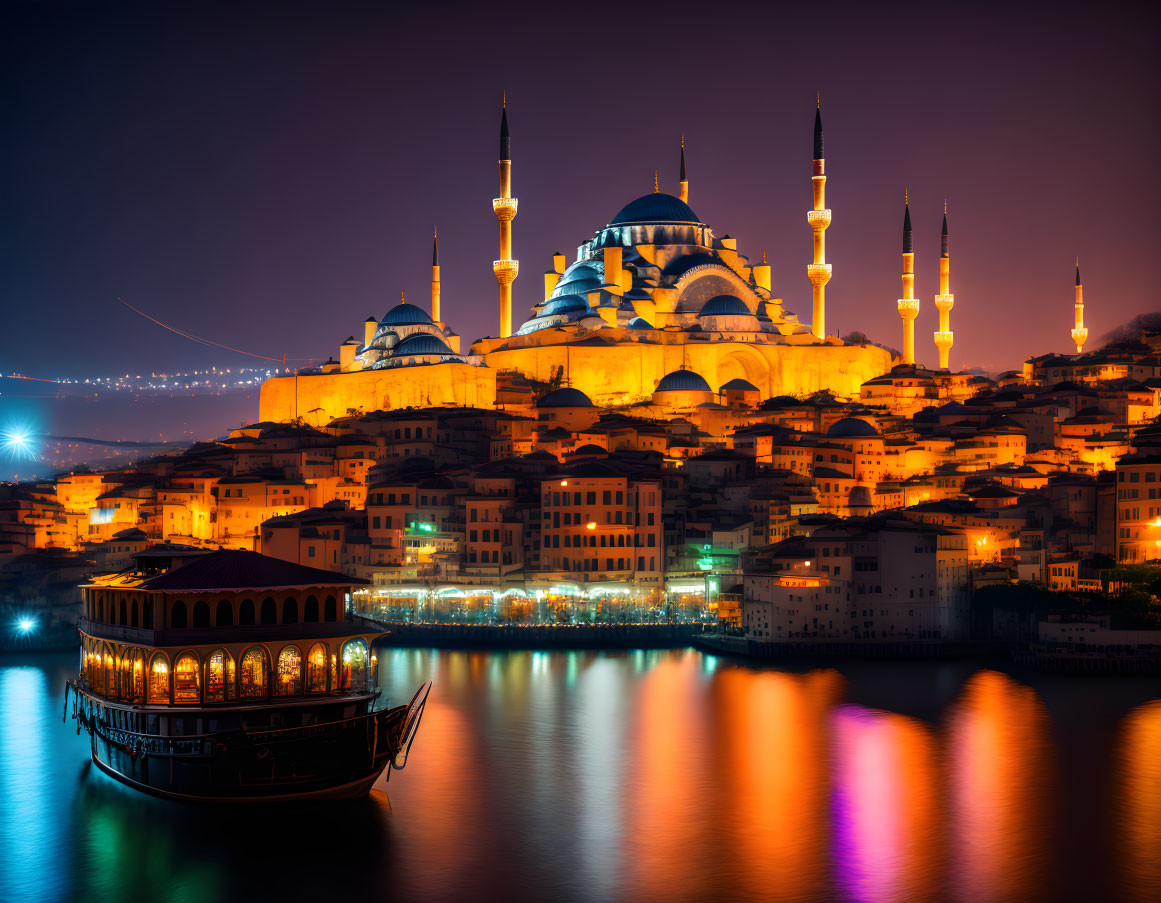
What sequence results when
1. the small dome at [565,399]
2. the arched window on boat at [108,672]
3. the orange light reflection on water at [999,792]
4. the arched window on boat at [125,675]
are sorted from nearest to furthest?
the orange light reflection on water at [999,792] < the arched window on boat at [125,675] < the arched window on boat at [108,672] < the small dome at [565,399]

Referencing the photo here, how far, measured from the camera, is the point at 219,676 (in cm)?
1853

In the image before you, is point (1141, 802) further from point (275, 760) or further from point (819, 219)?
point (819, 219)

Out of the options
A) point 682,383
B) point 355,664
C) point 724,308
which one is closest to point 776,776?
point 355,664

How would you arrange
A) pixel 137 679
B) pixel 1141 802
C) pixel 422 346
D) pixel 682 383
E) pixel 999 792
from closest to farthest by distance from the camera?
pixel 137 679, pixel 1141 802, pixel 999 792, pixel 682 383, pixel 422 346

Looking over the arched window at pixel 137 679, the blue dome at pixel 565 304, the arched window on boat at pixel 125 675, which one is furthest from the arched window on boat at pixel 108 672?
the blue dome at pixel 565 304

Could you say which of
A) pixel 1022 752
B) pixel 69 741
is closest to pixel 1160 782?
pixel 1022 752

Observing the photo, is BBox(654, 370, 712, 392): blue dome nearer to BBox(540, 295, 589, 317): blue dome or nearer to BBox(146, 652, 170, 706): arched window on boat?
BBox(540, 295, 589, 317): blue dome

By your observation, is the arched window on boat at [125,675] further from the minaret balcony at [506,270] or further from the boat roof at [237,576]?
the minaret balcony at [506,270]

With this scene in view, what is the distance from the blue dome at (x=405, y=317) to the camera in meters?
52.6

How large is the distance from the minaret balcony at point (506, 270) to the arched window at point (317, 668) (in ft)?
107

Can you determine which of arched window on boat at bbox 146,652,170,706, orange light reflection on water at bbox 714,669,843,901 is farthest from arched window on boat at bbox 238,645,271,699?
orange light reflection on water at bbox 714,669,843,901

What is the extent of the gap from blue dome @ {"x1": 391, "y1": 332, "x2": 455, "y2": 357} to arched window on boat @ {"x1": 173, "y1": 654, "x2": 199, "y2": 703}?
29995mm

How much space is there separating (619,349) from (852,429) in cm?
934

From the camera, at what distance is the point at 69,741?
22953 mm
